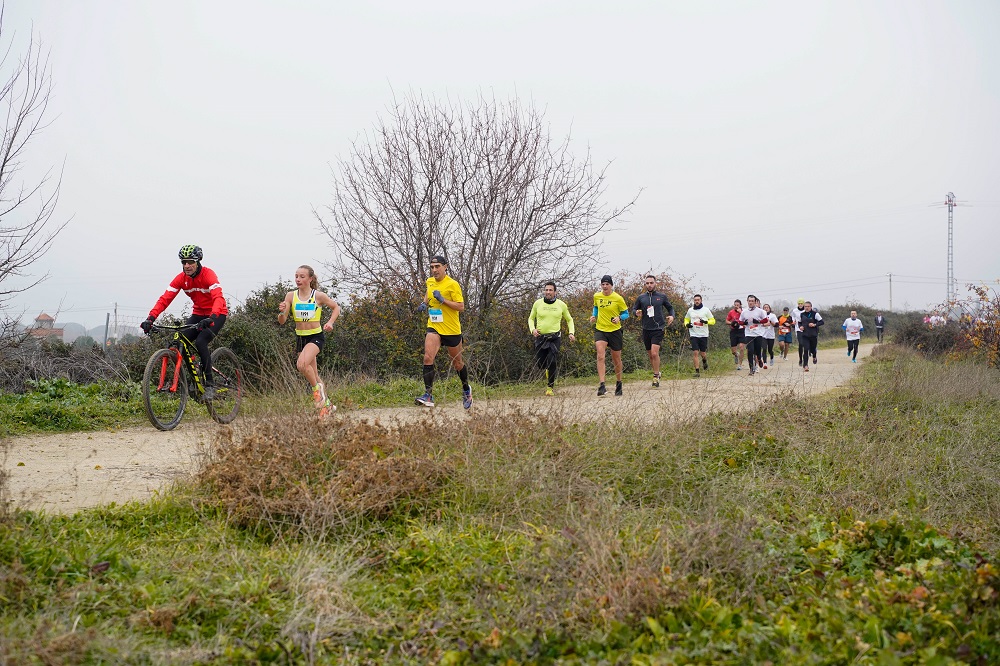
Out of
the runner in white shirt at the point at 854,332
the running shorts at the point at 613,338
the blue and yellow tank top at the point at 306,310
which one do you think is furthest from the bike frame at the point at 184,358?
the runner in white shirt at the point at 854,332

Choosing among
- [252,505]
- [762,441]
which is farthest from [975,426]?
[252,505]

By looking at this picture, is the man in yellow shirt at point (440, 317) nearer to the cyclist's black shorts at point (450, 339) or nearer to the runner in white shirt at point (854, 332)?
the cyclist's black shorts at point (450, 339)

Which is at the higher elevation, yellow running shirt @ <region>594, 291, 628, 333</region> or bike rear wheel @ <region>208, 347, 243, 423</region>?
yellow running shirt @ <region>594, 291, 628, 333</region>

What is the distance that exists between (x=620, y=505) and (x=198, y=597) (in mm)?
2613

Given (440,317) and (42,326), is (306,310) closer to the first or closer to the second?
(440,317)

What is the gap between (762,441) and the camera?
263 inches

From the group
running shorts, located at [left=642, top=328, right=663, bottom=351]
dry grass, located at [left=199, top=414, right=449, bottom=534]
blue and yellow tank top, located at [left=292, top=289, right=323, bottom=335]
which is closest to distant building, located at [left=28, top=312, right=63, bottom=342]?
blue and yellow tank top, located at [left=292, top=289, right=323, bottom=335]

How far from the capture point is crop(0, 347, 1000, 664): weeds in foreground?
3.12 meters

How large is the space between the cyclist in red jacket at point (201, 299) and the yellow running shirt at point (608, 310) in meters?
6.23

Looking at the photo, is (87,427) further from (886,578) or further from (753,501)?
(886,578)

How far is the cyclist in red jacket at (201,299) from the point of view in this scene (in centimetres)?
862

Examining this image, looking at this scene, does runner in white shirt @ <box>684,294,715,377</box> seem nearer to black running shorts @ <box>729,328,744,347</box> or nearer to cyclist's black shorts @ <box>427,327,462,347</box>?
black running shorts @ <box>729,328,744,347</box>

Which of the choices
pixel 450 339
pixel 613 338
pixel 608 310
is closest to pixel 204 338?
pixel 450 339

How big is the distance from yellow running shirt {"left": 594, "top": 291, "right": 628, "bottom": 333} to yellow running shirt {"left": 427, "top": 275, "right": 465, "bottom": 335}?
330 centimetres
